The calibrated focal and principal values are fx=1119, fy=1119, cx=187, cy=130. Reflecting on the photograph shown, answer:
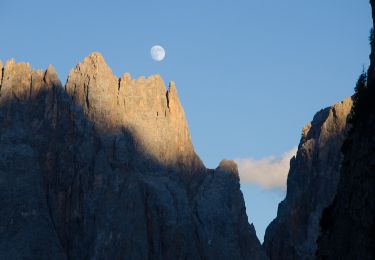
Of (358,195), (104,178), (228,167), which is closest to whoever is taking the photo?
(358,195)

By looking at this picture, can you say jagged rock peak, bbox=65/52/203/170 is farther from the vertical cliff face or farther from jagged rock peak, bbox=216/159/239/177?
the vertical cliff face

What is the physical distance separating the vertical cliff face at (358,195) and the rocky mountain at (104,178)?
88.6 metres

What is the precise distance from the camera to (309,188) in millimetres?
171000

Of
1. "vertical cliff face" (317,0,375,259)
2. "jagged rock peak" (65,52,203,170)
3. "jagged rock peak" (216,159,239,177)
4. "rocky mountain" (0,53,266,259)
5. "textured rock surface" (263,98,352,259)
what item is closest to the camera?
"vertical cliff face" (317,0,375,259)

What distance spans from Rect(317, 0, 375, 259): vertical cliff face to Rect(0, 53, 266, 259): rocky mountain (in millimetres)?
88622

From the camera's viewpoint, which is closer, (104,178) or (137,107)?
(104,178)

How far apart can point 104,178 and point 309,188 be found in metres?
34.0

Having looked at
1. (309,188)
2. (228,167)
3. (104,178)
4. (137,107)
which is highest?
(137,107)

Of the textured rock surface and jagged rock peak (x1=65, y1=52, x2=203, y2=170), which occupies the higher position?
jagged rock peak (x1=65, y1=52, x2=203, y2=170)

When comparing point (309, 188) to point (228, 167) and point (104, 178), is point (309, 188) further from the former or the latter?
point (104, 178)

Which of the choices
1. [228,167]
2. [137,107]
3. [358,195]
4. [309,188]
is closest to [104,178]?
[137,107]

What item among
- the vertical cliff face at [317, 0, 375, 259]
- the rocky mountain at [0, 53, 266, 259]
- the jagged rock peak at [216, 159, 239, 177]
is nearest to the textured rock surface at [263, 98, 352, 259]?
the rocky mountain at [0, 53, 266, 259]

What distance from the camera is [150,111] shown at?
170375 mm

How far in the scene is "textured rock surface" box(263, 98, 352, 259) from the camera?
166 m
